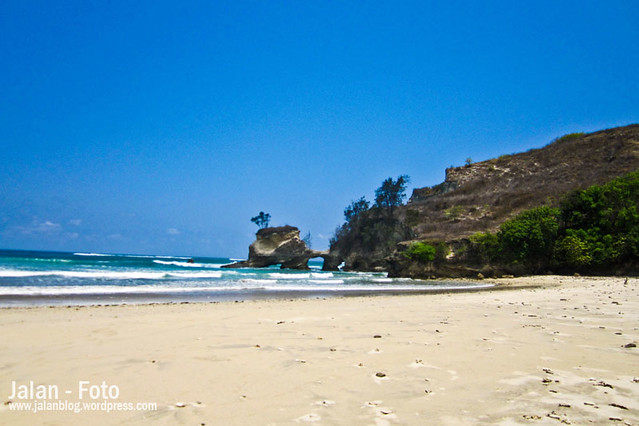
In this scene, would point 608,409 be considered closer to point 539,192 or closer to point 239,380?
point 239,380

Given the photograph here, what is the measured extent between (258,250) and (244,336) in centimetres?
7199

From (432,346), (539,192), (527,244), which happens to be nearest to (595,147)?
(539,192)

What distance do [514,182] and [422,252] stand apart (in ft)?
118

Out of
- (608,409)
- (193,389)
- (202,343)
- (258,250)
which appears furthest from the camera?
(258,250)

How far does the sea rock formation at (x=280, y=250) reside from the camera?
76375 mm

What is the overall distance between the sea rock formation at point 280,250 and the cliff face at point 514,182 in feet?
71.6

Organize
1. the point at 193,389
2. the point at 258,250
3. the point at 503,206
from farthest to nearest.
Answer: the point at 258,250
the point at 503,206
the point at 193,389

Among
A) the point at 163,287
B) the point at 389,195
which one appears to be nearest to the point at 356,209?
the point at 389,195

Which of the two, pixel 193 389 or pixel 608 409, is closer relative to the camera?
pixel 608 409

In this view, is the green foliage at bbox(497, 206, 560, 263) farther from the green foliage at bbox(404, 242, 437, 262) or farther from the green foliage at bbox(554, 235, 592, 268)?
the green foliage at bbox(404, 242, 437, 262)

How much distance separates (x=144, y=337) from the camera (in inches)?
262

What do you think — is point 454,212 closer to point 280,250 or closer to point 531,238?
point 531,238

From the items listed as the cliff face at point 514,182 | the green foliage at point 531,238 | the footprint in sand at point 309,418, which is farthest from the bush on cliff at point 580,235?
the footprint in sand at point 309,418

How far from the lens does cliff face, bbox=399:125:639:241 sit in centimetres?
5234
